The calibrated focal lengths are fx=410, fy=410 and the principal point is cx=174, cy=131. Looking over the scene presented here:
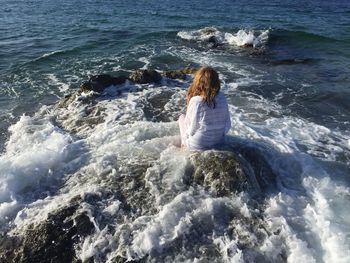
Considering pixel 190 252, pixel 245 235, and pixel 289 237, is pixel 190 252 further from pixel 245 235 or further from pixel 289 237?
pixel 289 237

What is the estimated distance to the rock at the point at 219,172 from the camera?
682cm

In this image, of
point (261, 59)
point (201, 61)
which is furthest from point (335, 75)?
point (201, 61)

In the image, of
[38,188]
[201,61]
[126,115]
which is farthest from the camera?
[201,61]

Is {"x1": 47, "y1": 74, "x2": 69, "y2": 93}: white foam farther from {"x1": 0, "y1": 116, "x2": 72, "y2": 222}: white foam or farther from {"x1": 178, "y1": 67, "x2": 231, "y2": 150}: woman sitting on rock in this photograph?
{"x1": 178, "y1": 67, "x2": 231, "y2": 150}: woman sitting on rock

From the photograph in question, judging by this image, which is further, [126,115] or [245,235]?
[126,115]

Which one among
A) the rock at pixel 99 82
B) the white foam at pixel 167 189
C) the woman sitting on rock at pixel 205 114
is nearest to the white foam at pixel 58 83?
the rock at pixel 99 82

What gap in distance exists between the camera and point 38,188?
7.14 m

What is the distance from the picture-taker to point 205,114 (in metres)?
7.08

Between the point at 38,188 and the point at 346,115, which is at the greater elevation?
the point at 38,188

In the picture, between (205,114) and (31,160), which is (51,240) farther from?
(205,114)

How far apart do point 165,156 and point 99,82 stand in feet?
17.6

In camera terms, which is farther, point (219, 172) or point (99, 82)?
point (99, 82)

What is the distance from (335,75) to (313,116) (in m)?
4.20

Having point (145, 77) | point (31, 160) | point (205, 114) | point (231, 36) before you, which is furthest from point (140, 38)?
point (205, 114)
